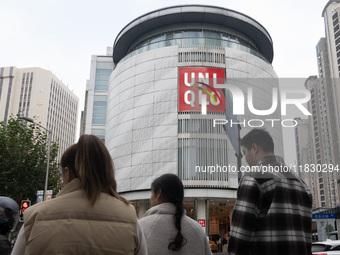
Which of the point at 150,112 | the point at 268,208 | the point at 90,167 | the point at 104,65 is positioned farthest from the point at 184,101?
the point at 90,167

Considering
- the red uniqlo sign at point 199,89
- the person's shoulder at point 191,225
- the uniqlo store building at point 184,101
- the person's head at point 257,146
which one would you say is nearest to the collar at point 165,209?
the person's shoulder at point 191,225

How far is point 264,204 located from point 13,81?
4956 inches

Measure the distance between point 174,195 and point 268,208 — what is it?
0.81 metres

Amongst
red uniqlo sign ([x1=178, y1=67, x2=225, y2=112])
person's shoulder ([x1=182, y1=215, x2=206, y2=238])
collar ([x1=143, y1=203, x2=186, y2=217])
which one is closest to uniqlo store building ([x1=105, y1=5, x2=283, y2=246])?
red uniqlo sign ([x1=178, y1=67, x2=225, y2=112])

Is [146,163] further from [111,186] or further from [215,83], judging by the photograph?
[111,186]

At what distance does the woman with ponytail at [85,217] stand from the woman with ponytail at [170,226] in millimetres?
933

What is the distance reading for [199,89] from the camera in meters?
33.4

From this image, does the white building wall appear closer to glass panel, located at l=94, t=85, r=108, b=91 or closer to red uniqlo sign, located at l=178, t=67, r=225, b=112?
red uniqlo sign, located at l=178, t=67, r=225, b=112

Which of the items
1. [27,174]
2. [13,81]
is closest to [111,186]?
[27,174]

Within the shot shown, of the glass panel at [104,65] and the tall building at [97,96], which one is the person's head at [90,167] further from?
the glass panel at [104,65]

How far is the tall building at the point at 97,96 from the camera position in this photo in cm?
4397

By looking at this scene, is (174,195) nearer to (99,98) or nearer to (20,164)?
(20,164)

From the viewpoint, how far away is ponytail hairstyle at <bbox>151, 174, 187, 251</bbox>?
2.85 meters

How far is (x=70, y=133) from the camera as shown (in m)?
125
